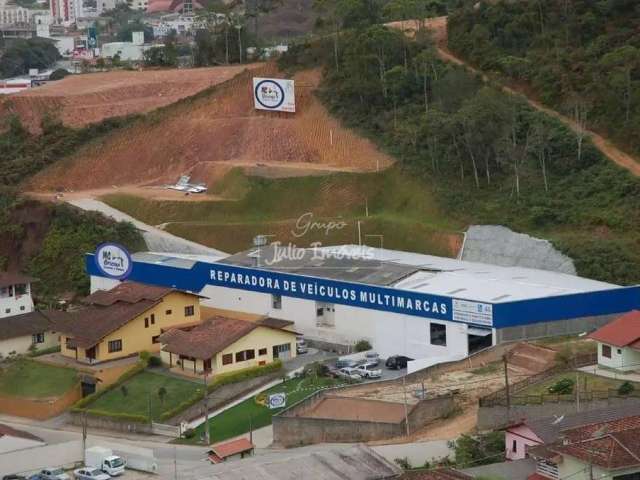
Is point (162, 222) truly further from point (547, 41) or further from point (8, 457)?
point (8, 457)

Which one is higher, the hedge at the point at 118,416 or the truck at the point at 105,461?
the truck at the point at 105,461

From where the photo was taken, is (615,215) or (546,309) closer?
(546,309)

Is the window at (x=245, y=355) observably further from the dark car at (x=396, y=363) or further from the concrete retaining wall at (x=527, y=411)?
the concrete retaining wall at (x=527, y=411)

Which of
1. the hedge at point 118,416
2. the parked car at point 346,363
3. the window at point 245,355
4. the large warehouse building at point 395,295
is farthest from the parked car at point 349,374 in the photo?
the hedge at point 118,416

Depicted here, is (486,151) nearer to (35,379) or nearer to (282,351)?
(282,351)

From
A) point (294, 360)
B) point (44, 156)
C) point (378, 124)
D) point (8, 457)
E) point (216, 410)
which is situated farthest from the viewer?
point (44, 156)

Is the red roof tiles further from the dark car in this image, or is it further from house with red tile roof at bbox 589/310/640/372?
the dark car

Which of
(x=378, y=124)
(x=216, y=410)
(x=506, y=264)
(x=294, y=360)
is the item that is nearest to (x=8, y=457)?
(x=216, y=410)

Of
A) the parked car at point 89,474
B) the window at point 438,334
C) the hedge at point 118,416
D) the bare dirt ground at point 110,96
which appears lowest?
the hedge at point 118,416
